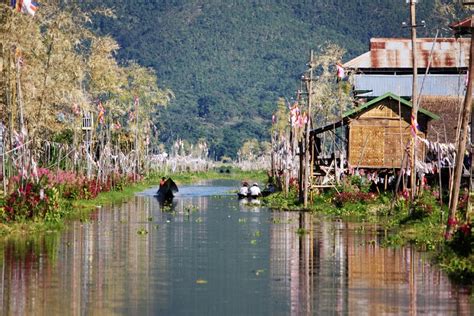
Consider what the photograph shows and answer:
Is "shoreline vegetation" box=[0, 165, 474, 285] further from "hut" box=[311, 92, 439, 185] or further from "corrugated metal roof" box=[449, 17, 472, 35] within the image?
"corrugated metal roof" box=[449, 17, 472, 35]

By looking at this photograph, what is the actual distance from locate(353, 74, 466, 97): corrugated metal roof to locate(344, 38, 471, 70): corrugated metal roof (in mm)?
1058

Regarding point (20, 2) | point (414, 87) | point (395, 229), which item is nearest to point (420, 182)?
point (414, 87)

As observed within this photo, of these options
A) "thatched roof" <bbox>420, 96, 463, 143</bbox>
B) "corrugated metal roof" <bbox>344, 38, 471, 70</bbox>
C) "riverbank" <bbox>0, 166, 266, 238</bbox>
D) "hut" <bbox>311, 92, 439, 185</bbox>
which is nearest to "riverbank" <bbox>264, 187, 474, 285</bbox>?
"hut" <bbox>311, 92, 439, 185</bbox>

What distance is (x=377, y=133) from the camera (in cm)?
6169

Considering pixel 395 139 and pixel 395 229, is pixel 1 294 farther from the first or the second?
pixel 395 139

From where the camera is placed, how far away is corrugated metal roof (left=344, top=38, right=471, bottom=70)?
8150 centimetres

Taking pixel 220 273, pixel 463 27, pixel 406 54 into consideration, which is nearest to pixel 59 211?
pixel 463 27

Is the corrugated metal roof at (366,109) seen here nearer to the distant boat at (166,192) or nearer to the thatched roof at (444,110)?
the thatched roof at (444,110)

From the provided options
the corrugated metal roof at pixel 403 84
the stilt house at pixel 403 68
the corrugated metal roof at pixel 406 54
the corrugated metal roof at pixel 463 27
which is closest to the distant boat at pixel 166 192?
the stilt house at pixel 403 68

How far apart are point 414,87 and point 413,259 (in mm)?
17610

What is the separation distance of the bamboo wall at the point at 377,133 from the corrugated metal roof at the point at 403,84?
45.9 ft

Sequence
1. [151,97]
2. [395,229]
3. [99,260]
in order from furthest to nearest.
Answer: [151,97] → [395,229] → [99,260]

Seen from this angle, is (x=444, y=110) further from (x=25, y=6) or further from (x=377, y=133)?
(x=25, y=6)

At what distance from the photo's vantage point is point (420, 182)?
171ft
